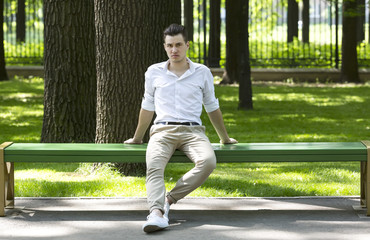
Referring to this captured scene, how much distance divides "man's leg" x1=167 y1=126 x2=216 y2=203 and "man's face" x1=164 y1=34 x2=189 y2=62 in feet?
2.15

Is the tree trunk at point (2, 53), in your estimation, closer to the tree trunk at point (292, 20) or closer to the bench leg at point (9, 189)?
the tree trunk at point (292, 20)

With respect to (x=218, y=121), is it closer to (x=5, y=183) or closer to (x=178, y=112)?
(x=178, y=112)

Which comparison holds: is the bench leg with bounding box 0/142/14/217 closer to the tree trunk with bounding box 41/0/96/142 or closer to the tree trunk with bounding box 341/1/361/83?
the tree trunk with bounding box 41/0/96/142

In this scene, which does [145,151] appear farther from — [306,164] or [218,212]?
[306,164]

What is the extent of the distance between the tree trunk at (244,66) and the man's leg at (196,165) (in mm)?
8870

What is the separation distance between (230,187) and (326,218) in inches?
63.4

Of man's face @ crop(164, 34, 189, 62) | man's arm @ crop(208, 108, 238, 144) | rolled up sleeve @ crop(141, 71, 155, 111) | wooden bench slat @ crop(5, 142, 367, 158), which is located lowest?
wooden bench slat @ crop(5, 142, 367, 158)

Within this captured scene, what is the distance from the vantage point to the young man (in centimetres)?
604

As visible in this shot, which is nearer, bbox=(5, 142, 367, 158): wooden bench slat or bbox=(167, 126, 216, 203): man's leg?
bbox=(167, 126, 216, 203): man's leg

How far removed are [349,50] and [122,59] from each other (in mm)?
14740

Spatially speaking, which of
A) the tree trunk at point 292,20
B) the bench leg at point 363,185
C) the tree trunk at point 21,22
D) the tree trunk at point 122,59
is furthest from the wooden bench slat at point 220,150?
→ the tree trunk at point 21,22

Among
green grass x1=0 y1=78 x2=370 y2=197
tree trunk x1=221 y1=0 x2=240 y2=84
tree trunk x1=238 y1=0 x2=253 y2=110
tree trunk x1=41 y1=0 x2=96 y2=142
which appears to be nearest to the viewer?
green grass x1=0 y1=78 x2=370 y2=197

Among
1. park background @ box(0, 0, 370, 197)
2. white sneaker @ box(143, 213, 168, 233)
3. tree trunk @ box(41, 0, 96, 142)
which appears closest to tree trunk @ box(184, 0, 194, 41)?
park background @ box(0, 0, 370, 197)

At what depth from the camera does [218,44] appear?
933 inches
